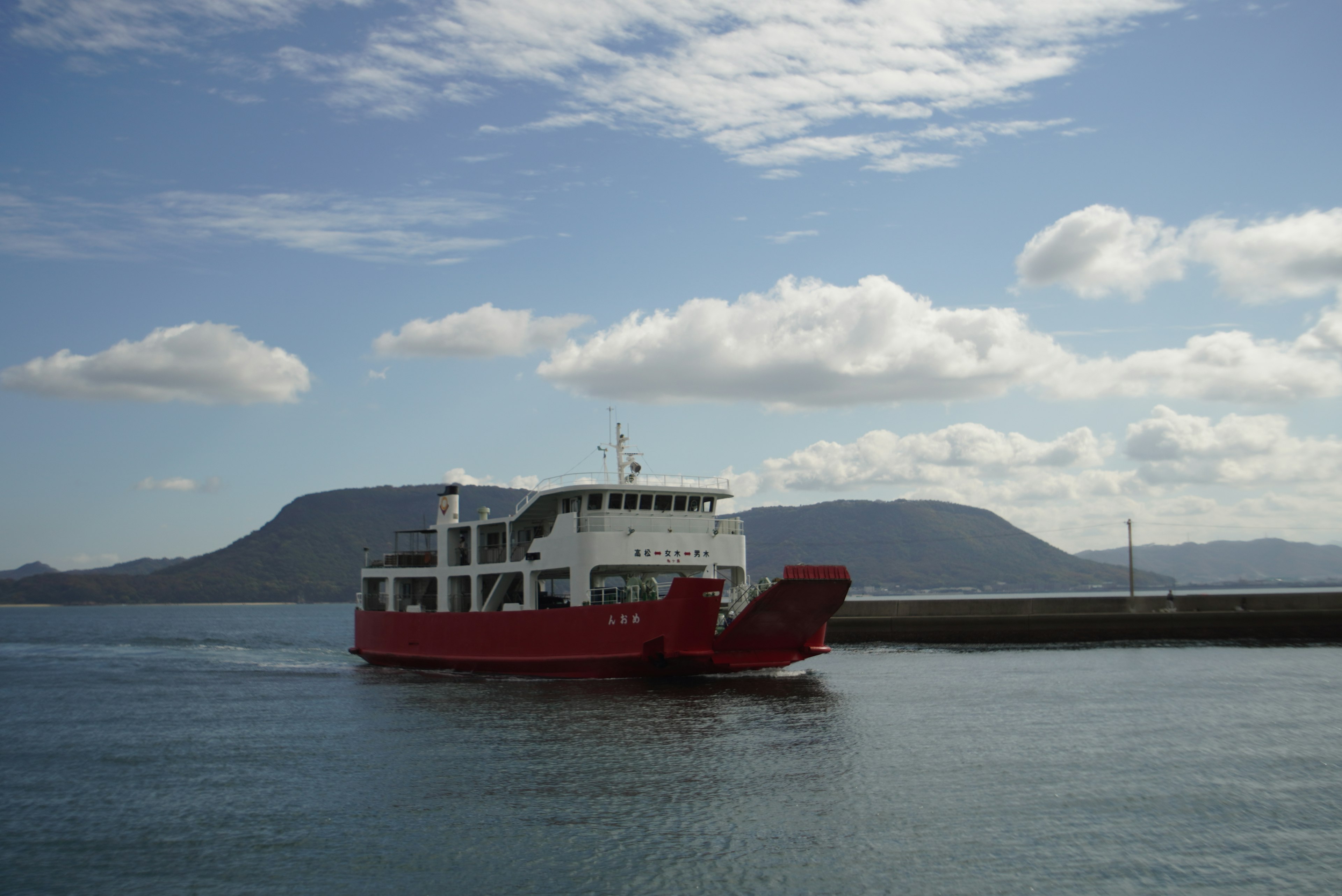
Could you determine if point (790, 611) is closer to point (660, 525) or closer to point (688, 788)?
point (660, 525)

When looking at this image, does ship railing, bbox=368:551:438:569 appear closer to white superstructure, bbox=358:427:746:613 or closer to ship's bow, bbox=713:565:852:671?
white superstructure, bbox=358:427:746:613

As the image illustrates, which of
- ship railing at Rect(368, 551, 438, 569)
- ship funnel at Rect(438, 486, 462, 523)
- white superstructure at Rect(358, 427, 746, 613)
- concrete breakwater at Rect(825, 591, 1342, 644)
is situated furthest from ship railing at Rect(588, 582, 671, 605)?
concrete breakwater at Rect(825, 591, 1342, 644)

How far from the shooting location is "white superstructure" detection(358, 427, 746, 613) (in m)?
30.1

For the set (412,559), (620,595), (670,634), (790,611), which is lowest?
(670,634)

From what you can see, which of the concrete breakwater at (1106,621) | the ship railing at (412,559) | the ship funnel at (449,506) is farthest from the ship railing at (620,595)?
the concrete breakwater at (1106,621)

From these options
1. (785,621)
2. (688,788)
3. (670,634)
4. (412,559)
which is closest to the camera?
(688,788)

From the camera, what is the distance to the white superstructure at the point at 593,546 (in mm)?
30141

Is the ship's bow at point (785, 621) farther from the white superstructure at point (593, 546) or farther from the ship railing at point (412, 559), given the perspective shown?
the ship railing at point (412, 559)

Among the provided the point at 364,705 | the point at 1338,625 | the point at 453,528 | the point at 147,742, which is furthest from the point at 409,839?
the point at 1338,625

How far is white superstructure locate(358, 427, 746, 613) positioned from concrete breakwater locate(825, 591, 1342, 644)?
742 inches

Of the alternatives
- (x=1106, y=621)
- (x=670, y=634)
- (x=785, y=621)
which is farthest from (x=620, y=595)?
(x=1106, y=621)

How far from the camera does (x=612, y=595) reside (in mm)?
29391

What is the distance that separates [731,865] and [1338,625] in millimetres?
44857

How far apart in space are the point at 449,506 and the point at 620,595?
11.4 metres
